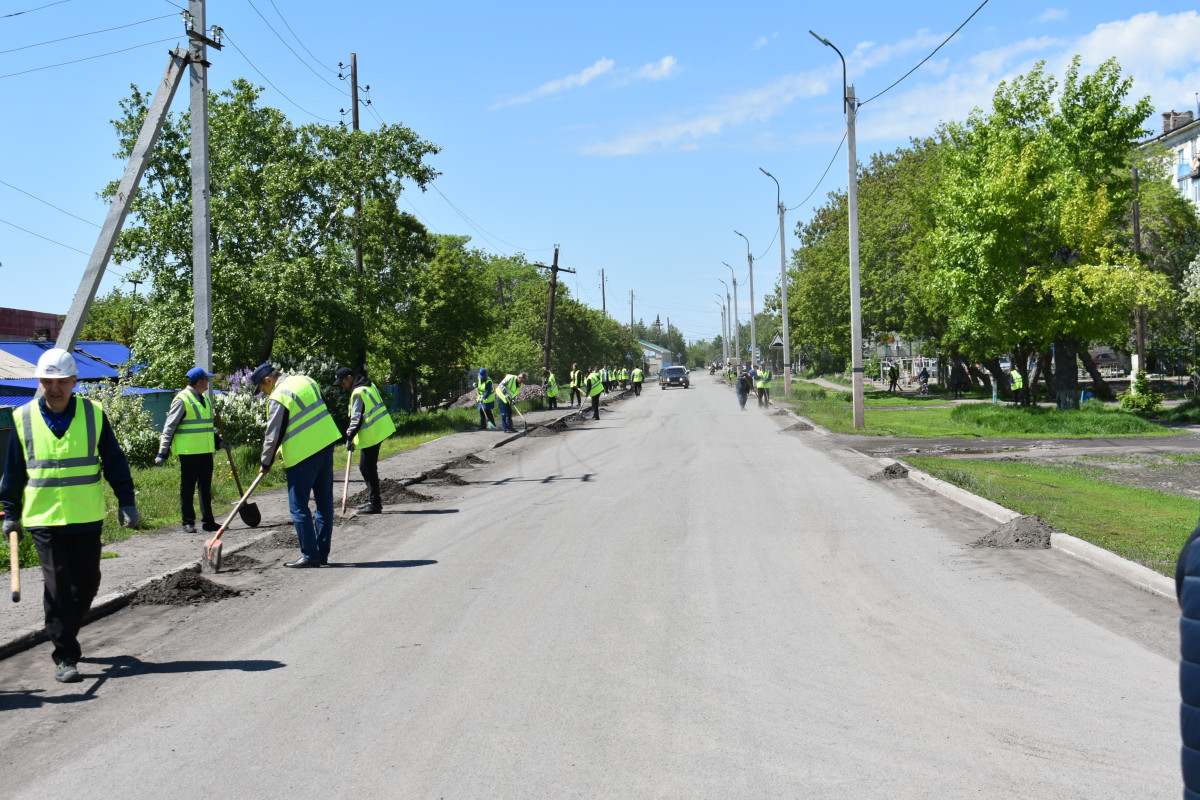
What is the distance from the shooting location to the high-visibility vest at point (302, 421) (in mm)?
9117

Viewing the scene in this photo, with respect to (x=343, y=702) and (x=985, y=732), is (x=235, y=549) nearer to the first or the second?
(x=343, y=702)

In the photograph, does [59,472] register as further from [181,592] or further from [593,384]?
[593,384]

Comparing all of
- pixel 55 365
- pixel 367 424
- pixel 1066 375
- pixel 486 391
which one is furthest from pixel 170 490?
pixel 1066 375

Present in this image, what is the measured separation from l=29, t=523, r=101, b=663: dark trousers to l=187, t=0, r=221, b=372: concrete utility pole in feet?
27.3

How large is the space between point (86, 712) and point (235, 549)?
15.8 ft

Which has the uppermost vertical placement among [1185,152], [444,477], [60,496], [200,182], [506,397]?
[1185,152]

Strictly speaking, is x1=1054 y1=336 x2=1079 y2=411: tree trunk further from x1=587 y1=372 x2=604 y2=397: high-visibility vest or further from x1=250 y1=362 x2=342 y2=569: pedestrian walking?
x1=250 y1=362 x2=342 y2=569: pedestrian walking

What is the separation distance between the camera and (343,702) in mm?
5273

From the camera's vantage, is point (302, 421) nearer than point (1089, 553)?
No

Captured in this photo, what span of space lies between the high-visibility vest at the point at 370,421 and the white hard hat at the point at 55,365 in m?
6.12

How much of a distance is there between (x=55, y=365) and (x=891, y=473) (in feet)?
41.6

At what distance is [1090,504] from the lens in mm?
12117

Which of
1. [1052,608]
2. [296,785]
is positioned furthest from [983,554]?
[296,785]

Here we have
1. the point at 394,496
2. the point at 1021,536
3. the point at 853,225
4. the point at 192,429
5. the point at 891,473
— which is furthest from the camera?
the point at 853,225
